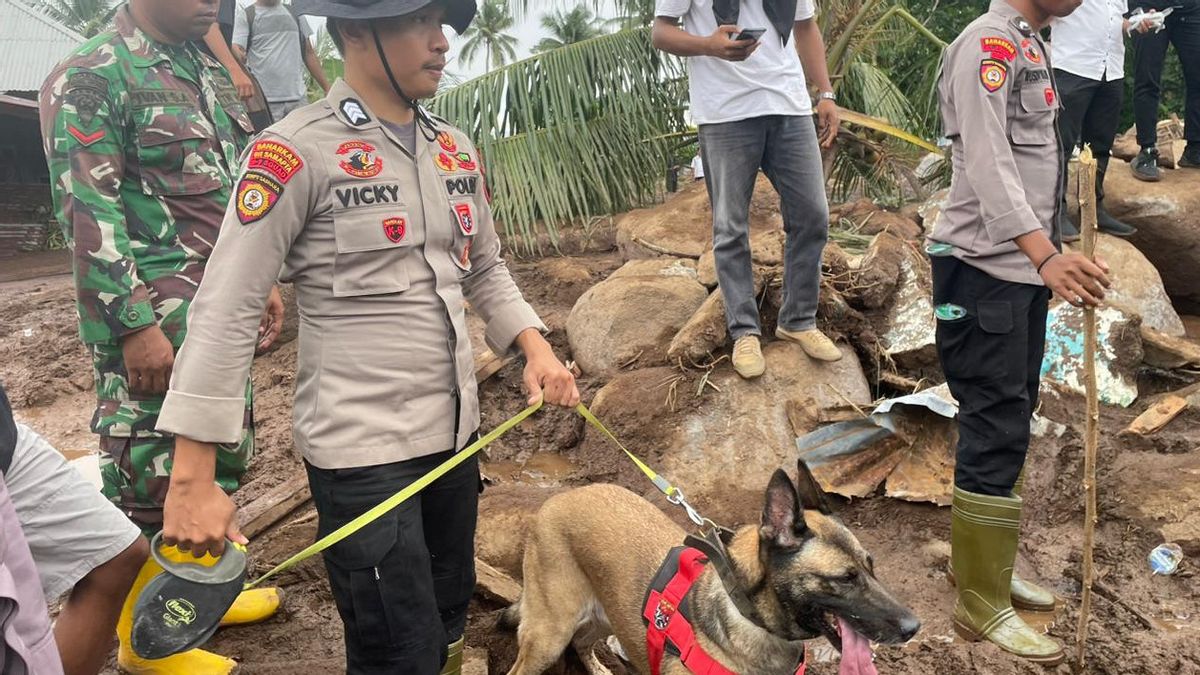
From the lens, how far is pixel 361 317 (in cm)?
216

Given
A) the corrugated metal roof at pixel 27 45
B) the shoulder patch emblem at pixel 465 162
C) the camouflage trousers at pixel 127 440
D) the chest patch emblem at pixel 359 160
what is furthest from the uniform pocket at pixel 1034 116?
the corrugated metal roof at pixel 27 45

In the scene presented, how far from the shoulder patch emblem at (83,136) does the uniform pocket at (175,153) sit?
0.47 ft

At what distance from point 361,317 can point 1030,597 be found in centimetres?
305

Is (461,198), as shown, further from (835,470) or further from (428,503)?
(835,470)

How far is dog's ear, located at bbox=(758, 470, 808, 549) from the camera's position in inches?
99.3

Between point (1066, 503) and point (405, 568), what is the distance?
3.67m

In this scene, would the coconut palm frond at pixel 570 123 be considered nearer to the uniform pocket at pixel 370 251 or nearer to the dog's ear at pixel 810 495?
the dog's ear at pixel 810 495

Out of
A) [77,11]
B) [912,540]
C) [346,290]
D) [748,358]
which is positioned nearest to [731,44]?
[748,358]

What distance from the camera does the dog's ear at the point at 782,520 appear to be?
2521mm

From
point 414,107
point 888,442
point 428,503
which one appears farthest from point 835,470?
point 414,107

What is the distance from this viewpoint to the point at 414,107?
7.63 ft

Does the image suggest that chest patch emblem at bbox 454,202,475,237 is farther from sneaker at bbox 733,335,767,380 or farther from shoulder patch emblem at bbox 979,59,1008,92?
sneaker at bbox 733,335,767,380

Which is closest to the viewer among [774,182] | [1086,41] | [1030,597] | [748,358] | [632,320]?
[1030,597]

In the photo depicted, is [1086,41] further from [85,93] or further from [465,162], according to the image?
[85,93]
